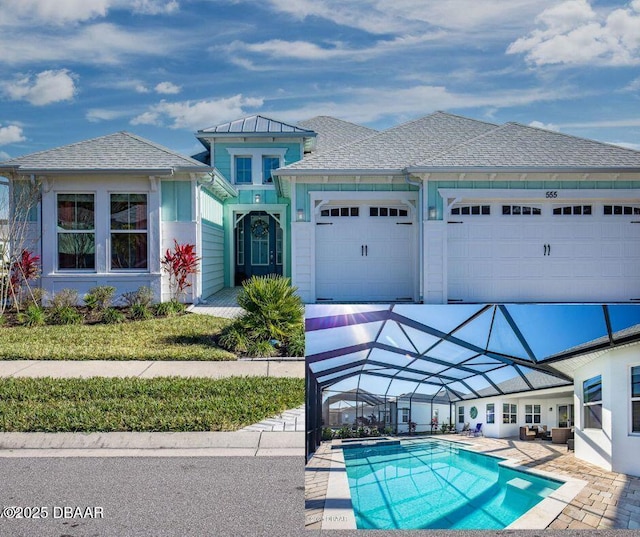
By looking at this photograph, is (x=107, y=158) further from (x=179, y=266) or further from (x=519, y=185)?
(x=519, y=185)

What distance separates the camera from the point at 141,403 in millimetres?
7898

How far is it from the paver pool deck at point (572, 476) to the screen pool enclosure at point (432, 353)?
12 centimetres

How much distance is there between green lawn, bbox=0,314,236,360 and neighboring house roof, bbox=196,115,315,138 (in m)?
9.94

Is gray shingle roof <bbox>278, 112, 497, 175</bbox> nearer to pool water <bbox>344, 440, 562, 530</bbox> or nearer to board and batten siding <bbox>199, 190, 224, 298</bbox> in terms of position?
board and batten siding <bbox>199, 190, 224, 298</bbox>

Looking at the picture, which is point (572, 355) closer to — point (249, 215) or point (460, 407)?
point (460, 407)

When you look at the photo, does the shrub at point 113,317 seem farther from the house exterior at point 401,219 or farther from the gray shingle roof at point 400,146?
the gray shingle roof at point 400,146

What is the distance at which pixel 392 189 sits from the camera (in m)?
16.8

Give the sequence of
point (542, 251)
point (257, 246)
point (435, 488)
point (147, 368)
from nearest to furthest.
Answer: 1. point (435, 488)
2. point (147, 368)
3. point (542, 251)
4. point (257, 246)

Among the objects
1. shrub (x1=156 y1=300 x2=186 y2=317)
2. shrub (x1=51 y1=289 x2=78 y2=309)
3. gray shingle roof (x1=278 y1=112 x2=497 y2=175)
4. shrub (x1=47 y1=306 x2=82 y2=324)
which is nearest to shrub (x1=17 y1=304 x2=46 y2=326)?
shrub (x1=47 y1=306 x2=82 y2=324)

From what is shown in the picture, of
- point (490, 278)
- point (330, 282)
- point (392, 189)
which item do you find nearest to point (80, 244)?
point (330, 282)

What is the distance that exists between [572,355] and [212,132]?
2172 cm

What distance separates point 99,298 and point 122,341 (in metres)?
3.37

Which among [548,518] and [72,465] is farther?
[72,465]

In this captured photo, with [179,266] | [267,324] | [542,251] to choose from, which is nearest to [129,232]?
[179,266]
